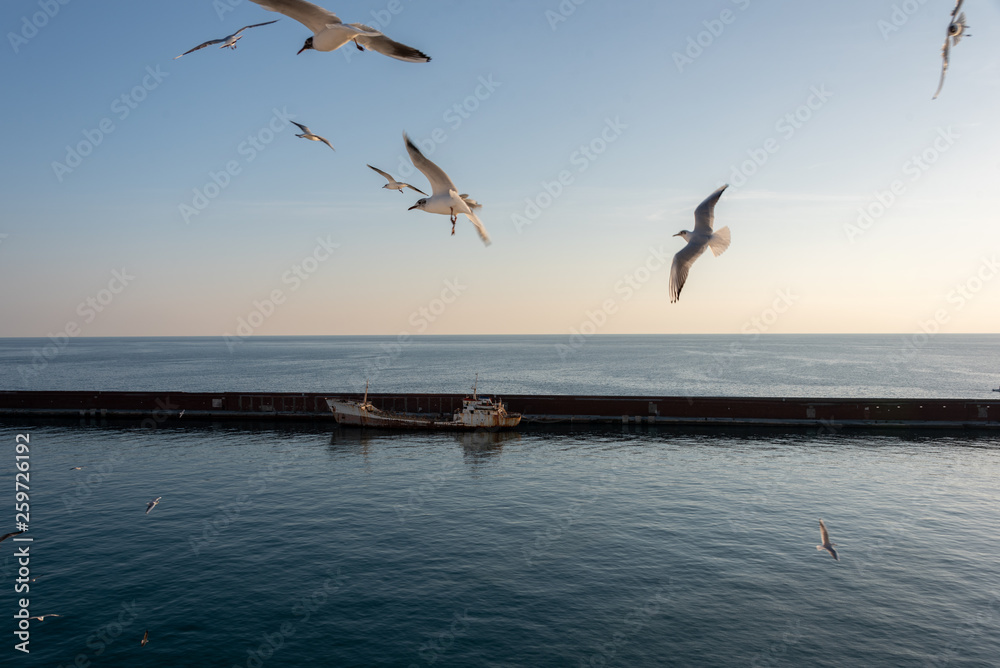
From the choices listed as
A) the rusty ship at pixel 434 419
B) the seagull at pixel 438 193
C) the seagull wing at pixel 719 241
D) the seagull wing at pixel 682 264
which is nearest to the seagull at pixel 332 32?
the seagull at pixel 438 193

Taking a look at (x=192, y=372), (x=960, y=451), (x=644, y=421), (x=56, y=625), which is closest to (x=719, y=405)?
(x=644, y=421)

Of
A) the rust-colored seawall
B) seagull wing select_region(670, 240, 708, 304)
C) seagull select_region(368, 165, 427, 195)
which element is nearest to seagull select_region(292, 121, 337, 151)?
seagull select_region(368, 165, 427, 195)

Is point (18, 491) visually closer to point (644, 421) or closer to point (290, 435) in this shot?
point (290, 435)

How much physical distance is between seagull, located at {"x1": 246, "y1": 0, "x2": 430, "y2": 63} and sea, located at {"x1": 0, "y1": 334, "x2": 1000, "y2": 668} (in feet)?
57.9

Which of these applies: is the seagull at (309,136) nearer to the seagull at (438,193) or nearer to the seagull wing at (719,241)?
the seagull at (438,193)

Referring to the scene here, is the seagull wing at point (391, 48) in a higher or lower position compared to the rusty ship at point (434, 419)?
higher

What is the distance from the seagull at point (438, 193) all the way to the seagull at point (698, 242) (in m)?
3.12

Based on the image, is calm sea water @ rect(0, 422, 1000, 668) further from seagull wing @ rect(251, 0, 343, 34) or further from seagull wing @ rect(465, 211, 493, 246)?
seagull wing @ rect(251, 0, 343, 34)

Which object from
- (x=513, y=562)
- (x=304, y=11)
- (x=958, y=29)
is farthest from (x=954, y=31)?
(x=513, y=562)

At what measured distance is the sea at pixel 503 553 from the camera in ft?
64.5

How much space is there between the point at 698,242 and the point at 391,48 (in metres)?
5.67

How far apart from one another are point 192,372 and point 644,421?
12915 centimetres

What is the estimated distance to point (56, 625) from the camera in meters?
Answer: 20.7

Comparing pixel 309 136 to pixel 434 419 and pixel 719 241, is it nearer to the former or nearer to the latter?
pixel 719 241
